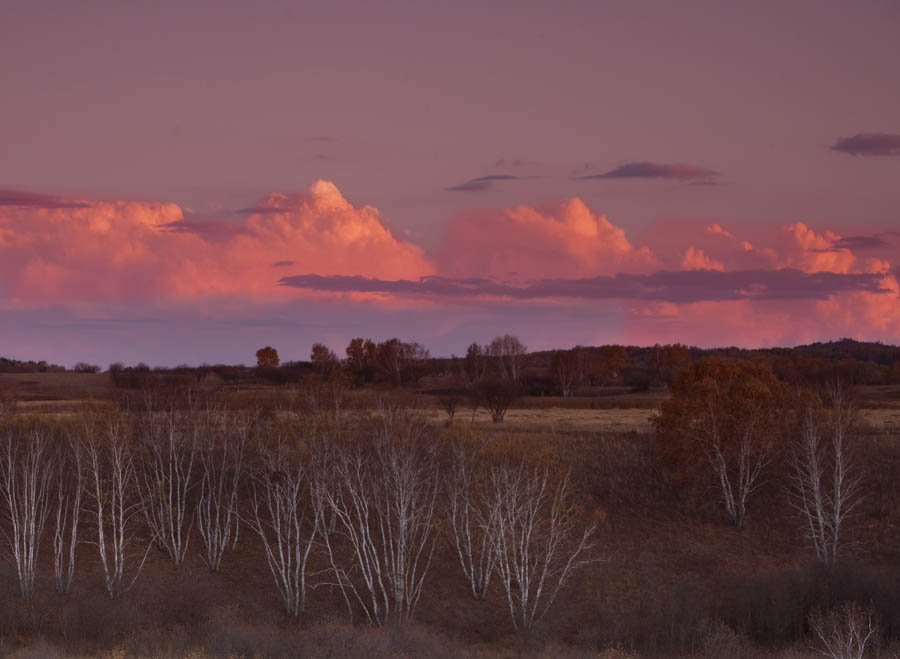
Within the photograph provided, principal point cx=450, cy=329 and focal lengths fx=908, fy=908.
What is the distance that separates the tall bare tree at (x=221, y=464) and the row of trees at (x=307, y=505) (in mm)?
192

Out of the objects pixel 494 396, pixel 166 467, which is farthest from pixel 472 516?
pixel 494 396

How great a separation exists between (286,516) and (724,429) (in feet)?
108

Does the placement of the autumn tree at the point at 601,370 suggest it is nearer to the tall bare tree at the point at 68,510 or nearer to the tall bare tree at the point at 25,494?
the tall bare tree at the point at 68,510

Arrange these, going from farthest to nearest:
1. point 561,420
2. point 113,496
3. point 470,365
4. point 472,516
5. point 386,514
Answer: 1. point 470,365
2. point 561,420
3. point 472,516
4. point 386,514
5. point 113,496

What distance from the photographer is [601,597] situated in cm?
5403

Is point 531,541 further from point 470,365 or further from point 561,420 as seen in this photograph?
point 470,365

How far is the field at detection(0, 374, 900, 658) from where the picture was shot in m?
43.4

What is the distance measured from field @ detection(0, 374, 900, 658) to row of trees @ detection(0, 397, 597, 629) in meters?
1.19

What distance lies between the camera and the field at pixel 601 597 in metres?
43.4

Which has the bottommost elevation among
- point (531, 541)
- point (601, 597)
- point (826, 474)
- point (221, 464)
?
point (601, 597)

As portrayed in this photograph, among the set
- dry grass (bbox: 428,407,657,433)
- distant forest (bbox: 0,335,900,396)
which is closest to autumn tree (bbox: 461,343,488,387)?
distant forest (bbox: 0,335,900,396)

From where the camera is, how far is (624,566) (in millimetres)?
57844

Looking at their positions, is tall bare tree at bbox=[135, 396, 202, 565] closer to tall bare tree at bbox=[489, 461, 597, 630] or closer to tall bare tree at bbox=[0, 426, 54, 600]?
tall bare tree at bbox=[0, 426, 54, 600]

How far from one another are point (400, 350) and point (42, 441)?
114 metres
